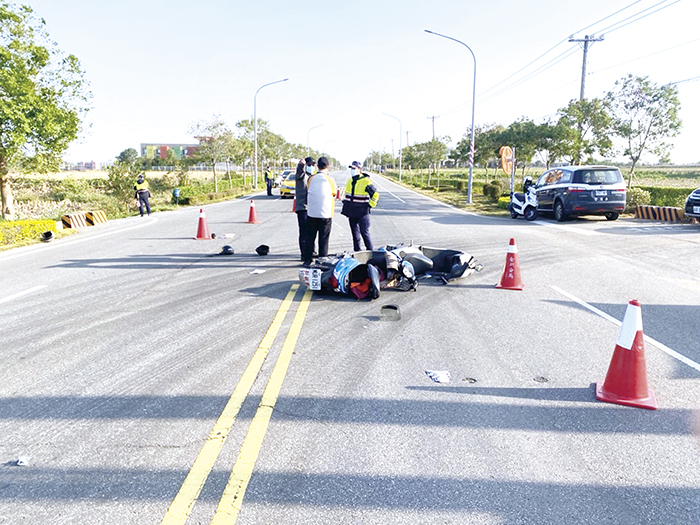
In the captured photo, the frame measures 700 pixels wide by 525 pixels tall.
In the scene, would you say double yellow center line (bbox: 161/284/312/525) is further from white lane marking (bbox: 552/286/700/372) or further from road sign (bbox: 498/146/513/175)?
road sign (bbox: 498/146/513/175)

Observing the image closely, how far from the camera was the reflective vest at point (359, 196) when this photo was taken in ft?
30.7

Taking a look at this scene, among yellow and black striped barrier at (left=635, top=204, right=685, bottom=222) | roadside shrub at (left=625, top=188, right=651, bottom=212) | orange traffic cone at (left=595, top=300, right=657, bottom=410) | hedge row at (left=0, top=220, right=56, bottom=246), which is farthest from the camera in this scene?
roadside shrub at (left=625, top=188, right=651, bottom=212)

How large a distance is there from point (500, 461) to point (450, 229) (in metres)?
13.2

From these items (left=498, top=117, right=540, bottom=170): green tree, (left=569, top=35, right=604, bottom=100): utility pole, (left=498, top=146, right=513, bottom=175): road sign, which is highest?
(left=569, top=35, right=604, bottom=100): utility pole

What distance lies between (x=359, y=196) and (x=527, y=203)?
1192 cm

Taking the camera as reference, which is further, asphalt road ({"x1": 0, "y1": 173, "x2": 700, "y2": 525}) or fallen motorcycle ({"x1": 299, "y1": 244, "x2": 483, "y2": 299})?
fallen motorcycle ({"x1": 299, "y1": 244, "x2": 483, "y2": 299})

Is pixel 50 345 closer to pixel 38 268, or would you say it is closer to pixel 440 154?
pixel 38 268

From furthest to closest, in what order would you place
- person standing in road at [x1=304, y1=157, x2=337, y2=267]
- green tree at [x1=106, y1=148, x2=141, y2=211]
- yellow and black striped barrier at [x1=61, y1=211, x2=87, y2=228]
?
green tree at [x1=106, y1=148, x2=141, y2=211] < yellow and black striped barrier at [x1=61, y1=211, x2=87, y2=228] < person standing in road at [x1=304, y1=157, x2=337, y2=267]

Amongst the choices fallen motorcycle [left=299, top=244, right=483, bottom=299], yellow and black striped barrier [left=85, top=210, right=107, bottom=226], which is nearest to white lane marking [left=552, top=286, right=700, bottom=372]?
fallen motorcycle [left=299, top=244, right=483, bottom=299]

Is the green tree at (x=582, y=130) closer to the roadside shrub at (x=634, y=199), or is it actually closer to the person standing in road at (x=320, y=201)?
the roadside shrub at (x=634, y=199)

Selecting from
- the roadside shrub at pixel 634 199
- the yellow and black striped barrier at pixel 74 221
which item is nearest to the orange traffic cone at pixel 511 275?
the yellow and black striped barrier at pixel 74 221

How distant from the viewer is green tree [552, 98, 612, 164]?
84.3ft

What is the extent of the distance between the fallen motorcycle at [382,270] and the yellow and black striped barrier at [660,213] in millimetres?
12882

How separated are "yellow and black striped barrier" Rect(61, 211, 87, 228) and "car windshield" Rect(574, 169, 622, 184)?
15.8 m
